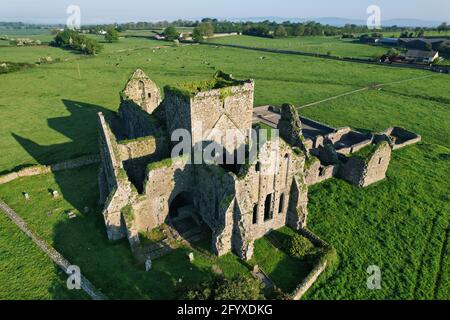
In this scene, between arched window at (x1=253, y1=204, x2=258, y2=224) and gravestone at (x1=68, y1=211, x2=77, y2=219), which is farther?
gravestone at (x1=68, y1=211, x2=77, y2=219)

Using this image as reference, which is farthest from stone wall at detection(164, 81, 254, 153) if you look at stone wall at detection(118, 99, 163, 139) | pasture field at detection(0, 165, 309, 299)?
pasture field at detection(0, 165, 309, 299)

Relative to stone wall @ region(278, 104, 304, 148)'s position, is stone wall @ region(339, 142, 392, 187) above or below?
below

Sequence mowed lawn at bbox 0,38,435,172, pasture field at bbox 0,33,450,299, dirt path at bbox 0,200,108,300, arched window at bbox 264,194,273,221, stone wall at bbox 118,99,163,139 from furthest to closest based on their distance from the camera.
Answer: mowed lawn at bbox 0,38,435,172, stone wall at bbox 118,99,163,139, arched window at bbox 264,194,273,221, pasture field at bbox 0,33,450,299, dirt path at bbox 0,200,108,300

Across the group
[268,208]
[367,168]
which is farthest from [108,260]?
[367,168]

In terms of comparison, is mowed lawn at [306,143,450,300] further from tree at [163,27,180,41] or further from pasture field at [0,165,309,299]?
tree at [163,27,180,41]

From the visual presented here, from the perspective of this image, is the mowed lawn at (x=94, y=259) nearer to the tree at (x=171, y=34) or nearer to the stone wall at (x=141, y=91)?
the stone wall at (x=141, y=91)

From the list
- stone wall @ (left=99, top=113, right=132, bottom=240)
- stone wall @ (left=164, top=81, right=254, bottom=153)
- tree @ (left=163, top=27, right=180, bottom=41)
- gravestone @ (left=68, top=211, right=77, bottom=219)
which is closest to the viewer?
stone wall @ (left=99, top=113, right=132, bottom=240)

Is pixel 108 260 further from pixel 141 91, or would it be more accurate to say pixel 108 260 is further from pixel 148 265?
pixel 141 91
